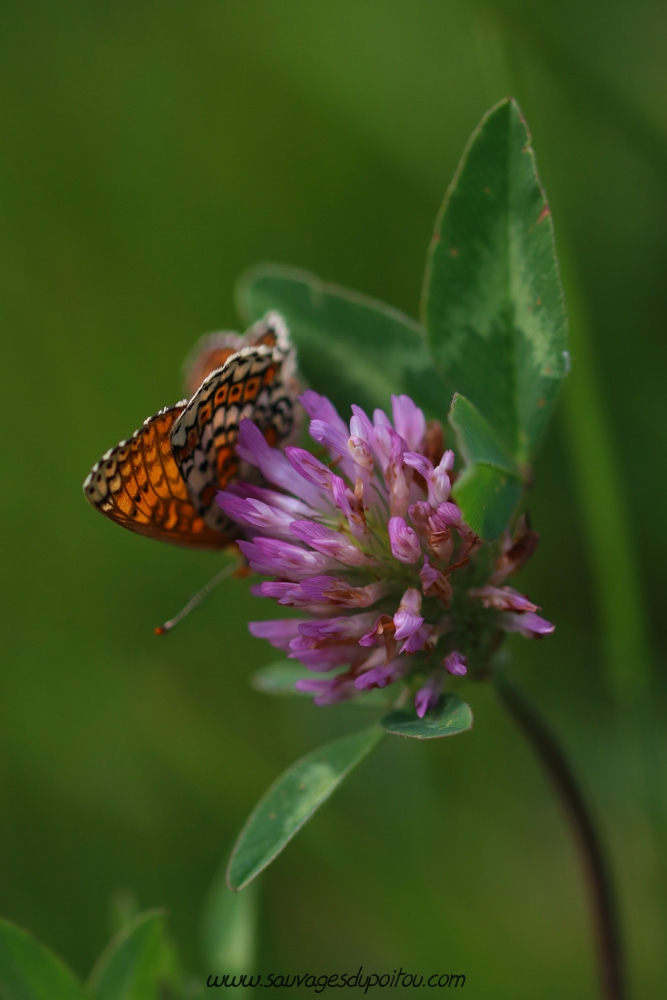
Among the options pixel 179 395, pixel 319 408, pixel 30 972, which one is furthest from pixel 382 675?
pixel 179 395

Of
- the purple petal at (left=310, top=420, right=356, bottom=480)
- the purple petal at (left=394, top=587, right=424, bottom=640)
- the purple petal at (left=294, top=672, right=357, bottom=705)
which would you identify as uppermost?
the purple petal at (left=310, top=420, right=356, bottom=480)

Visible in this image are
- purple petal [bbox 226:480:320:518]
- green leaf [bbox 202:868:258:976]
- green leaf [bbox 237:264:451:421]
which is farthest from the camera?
green leaf [bbox 202:868:258:976]

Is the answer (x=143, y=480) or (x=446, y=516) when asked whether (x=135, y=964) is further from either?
(x=446, y=516)

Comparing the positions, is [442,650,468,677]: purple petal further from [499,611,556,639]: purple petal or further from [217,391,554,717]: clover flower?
[499,611,556,639]: purple petal

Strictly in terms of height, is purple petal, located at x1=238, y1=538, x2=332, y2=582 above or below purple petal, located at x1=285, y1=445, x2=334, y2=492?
below

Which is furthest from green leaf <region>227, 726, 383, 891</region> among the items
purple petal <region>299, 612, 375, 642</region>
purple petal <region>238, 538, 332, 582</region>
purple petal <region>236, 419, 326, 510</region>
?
purple petal <region>236, 419, 326, 510</region>

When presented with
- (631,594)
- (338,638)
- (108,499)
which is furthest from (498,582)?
(631,594)

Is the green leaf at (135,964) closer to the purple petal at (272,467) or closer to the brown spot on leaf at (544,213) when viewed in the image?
the purple petal at (272,467)
